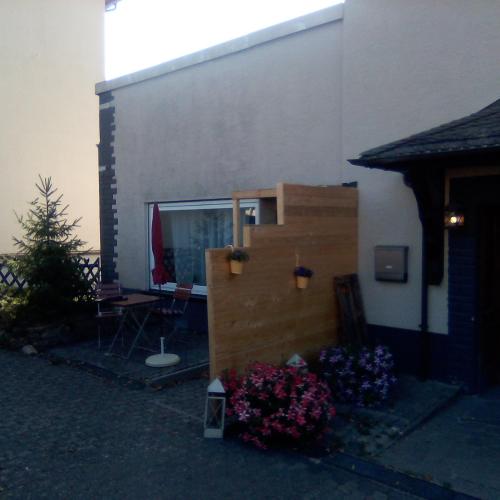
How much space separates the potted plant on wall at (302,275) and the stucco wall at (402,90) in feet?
3.73

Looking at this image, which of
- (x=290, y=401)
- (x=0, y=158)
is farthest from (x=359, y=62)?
(x=0, y=158)

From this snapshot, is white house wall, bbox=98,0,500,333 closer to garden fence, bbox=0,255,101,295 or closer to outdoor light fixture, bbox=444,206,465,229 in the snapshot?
outdoor light fixture, bbox=444,206,465,229

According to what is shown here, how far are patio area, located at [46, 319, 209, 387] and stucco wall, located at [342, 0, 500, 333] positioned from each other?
2.37 metres

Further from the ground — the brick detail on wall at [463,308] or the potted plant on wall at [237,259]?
the potted plant on wall at [237,259]

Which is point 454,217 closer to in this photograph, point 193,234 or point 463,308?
point 463,308

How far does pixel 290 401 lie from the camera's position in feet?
14.2

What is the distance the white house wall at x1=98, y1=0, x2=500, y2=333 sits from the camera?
18.3ft

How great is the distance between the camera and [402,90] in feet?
19.3

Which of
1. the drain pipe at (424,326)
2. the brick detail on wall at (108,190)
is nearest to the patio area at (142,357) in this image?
the brick detail on wall at (108,190)

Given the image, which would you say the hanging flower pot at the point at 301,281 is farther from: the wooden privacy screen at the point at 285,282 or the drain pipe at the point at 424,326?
the drain pipe at the point at 424,326

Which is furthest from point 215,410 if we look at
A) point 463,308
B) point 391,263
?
point 463,308

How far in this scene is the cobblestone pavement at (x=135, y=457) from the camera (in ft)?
12.1

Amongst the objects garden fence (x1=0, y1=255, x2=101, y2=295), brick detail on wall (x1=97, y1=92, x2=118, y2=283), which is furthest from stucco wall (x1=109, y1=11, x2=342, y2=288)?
garden fence (x1=0, y1=255, x2=101, y2=295)

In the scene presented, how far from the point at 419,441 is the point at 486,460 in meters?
0.55
